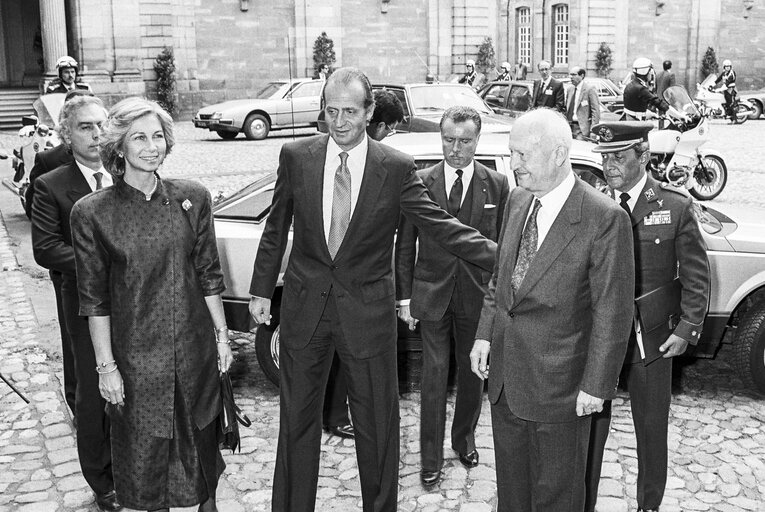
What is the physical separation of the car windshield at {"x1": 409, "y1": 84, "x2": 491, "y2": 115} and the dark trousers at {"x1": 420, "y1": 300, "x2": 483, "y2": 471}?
32.7ft

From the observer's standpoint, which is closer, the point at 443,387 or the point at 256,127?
the point at 443,387

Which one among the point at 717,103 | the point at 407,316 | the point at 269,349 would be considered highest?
the point at 717,103

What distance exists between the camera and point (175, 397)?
3924 mm

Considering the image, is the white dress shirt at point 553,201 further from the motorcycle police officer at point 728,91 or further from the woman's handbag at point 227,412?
the motorcycle police officer at point 728,91

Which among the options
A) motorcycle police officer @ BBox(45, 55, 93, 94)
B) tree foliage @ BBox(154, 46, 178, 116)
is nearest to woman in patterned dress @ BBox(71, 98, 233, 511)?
motorcycle police officer @ BBox(45, 55, 93, 94)

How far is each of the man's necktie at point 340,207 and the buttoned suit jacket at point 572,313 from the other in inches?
34.3

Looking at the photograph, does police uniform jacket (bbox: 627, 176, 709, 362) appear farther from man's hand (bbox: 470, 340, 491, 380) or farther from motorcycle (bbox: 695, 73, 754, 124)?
motorcycle (bbox: 695, 73, 754, 124)

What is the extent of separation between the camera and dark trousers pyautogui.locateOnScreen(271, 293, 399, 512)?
13.8ft

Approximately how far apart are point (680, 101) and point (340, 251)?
36.4 feet

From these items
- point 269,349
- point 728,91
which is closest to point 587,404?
point 269,349

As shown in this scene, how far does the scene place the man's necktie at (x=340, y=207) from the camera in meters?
4.17

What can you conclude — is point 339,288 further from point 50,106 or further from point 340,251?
point 50,106

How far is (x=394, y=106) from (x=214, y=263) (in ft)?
9.43

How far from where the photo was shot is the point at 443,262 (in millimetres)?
5055
